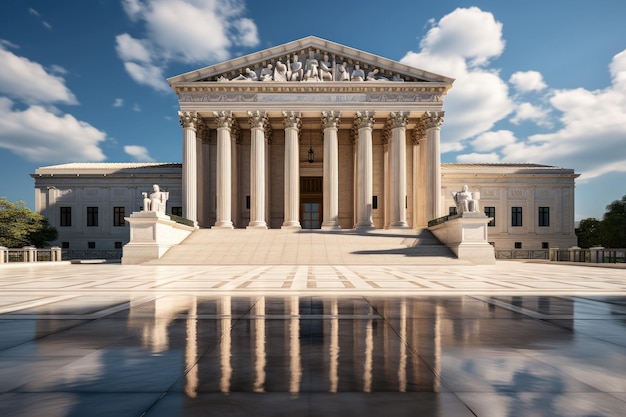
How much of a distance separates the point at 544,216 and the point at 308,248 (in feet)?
141

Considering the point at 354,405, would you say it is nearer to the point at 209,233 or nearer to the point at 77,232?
the point at 209,233

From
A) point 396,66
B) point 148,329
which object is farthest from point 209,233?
point 148,329

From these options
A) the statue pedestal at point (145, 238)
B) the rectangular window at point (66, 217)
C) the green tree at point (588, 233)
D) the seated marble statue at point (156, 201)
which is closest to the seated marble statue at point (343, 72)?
the seated marble statue at point (156, 201)

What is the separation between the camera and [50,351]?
18.7 ft

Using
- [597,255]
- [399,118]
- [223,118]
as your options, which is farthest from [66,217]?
[597,255]

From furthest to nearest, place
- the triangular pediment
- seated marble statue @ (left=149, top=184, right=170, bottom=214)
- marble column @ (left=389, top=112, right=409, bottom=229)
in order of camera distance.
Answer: the triangular pediment → marble column @ (left=389, top=112, right=409, bottom=229) → seated marble statue @ (left=149, top=184, right=170, bottom=214)

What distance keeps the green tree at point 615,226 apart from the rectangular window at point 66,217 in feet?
257

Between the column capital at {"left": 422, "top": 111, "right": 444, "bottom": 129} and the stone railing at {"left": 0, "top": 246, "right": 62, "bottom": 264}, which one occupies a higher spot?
the column capital at {"left": 422, "top": 111, "right": 444, "bottom": 129}

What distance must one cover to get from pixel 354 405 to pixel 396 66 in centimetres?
4944

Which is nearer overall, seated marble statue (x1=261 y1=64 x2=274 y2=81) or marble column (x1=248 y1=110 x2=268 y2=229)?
marble column (x1=248 y1=110 x2=268 y2=229)

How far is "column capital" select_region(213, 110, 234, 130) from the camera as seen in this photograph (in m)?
47.9

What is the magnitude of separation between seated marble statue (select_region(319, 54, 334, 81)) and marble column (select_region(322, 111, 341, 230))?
430 centimetres

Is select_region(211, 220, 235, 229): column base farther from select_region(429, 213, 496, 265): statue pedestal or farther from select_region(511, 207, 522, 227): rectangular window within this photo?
select_region(511, 207, 522, 227): rectangular window

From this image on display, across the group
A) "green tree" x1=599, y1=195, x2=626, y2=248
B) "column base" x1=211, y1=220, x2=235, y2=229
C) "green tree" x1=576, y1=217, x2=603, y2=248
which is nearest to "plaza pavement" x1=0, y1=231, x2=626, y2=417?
"column base" x1=211, y1=220, x2=235, y2=229
